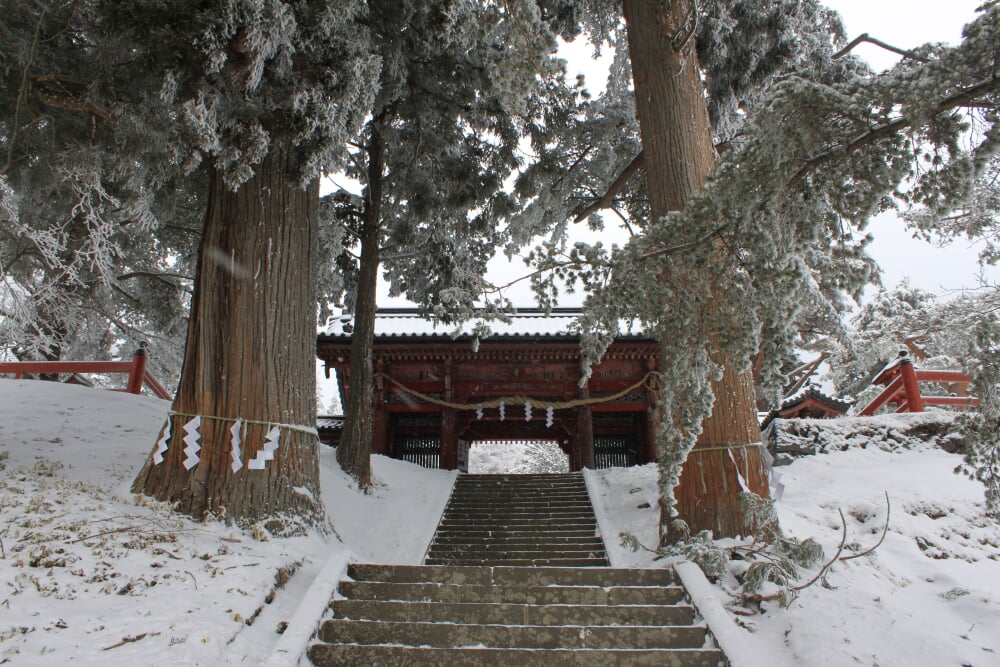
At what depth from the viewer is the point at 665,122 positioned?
5516 mm

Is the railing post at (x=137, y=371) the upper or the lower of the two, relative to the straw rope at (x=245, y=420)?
upper

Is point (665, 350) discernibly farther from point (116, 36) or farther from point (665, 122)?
point (116, 36)

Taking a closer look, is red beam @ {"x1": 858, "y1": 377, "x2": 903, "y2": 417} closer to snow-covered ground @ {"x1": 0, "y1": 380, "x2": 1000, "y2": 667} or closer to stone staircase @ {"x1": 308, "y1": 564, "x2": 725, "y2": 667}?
snow-covered ground @ {"x1": 0, "y1": 380, "x2": 1000, "y2": 667}

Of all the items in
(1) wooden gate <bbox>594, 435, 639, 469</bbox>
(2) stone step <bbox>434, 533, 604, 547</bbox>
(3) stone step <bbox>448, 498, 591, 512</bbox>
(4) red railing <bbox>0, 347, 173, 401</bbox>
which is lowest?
(2) stone step <bbox>434, 533, 604, 547</bbox>

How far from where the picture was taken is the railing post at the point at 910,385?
319 inches

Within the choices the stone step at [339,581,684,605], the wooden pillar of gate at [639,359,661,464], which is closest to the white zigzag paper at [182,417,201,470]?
the stone step at [339,581,684,605]

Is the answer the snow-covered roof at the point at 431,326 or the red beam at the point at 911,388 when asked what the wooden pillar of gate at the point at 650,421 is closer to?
the snow-covered roof at the point at 431,326

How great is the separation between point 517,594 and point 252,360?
2925mm

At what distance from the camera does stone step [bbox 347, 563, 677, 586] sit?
4.07 meters

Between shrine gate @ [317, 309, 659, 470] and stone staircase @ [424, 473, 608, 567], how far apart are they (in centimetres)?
149

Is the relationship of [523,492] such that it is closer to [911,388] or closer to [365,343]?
[365,343]

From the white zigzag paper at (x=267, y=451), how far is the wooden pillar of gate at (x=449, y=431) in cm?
663

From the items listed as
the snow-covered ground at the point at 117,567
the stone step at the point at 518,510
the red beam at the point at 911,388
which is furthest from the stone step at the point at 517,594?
the red beam at the point at 911,388

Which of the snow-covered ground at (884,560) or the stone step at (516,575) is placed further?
the stone step at (516,575)
